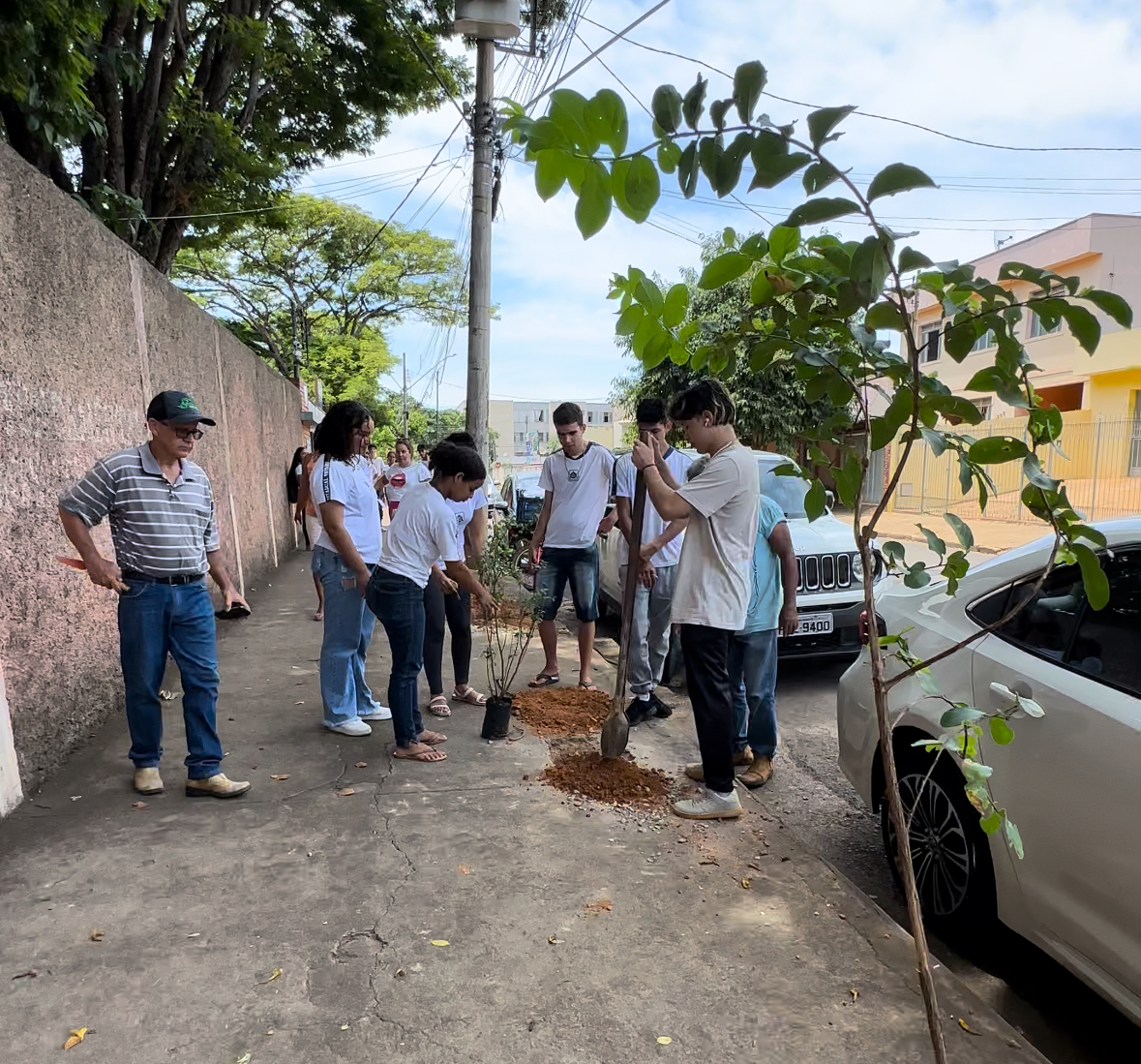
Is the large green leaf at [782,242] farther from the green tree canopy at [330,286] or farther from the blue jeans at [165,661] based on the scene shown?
the green tree canopy at [330,286]

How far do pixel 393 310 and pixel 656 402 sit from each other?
2704cm

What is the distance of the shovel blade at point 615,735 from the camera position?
402 centimetres

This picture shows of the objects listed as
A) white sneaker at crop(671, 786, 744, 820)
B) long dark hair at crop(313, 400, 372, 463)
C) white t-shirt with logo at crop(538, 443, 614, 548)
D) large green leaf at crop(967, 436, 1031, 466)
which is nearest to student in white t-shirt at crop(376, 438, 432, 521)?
white t-shirt with logo at crop(538, 443, 614, 548)

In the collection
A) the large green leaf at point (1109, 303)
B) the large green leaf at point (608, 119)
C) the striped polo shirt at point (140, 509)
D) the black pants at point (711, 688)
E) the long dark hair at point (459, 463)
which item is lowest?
the black pants at point (711, 688)

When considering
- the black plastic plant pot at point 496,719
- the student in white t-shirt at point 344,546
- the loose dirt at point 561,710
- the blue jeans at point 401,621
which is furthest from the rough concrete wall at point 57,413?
the loose dirt at point 561,710

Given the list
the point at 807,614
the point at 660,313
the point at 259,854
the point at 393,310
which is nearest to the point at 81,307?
the point at 259,854

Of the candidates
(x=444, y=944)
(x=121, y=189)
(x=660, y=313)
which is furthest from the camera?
(x=121, y=189)

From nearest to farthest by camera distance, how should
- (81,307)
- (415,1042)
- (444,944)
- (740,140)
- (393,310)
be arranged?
(740,140), (415,1042), (444,944), (81,307), (393,310)

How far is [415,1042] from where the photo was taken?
212 centimetres

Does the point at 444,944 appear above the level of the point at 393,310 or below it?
below

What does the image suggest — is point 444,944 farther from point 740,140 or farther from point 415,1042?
point 740,140

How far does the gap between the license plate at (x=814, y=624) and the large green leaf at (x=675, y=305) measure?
4245 millimetres

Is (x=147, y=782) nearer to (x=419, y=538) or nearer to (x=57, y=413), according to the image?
(x=419, y=538)

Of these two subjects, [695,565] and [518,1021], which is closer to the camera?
[518,1021]
